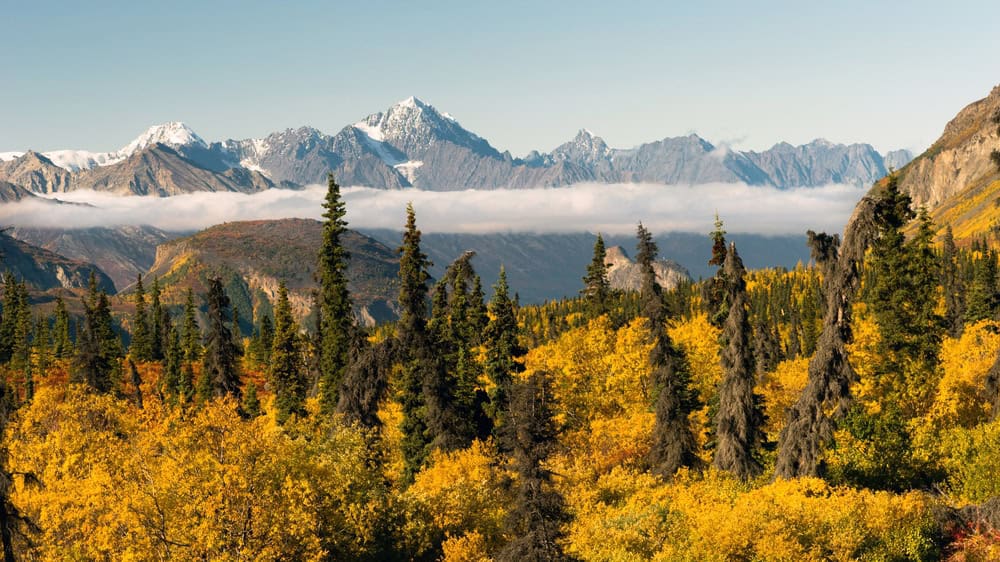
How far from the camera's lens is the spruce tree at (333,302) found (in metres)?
63.7

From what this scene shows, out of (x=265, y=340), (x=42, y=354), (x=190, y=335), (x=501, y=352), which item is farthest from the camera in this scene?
(x=265, y=340)

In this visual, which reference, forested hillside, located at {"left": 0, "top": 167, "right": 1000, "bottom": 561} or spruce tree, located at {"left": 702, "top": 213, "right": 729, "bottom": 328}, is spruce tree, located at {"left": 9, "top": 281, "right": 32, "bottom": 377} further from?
spruce tree, located at {"left": 702, "top": 213, "right": 729, "bottom": 328}

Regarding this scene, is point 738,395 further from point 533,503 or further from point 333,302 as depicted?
point 333,302

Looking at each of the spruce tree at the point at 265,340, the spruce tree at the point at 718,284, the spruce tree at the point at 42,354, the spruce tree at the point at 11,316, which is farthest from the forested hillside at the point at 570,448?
the spruce tree at the point at 11,316

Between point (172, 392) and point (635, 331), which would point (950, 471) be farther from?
point (172, 392)

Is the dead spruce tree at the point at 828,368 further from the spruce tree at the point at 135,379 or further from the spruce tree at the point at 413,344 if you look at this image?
the spruce tree at the point at 135,379

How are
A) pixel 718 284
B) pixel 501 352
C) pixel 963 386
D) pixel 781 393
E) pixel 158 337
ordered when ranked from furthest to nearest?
pixel 158 337 → pixel 501 352 → pixel 781 393 → pixel 963 386 → pixel 718 284

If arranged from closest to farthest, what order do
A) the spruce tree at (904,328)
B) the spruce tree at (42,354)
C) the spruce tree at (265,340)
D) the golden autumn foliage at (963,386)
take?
the golden autumn foliage at (963,386) → the spruce tree at (904,328) → the spruce tree at (42,354) → the spruce tree at (265,340)

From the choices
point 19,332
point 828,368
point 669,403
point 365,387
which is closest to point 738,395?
point 828,368

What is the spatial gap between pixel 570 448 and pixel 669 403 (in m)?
9.24

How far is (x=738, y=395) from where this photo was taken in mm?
48781

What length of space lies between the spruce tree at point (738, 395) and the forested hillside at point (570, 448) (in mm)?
130

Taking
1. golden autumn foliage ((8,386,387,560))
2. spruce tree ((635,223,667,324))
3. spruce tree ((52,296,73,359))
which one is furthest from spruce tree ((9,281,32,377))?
spruce tree ((635,223,667,324))

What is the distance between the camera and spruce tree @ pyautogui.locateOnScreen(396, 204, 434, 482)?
61.5 m
